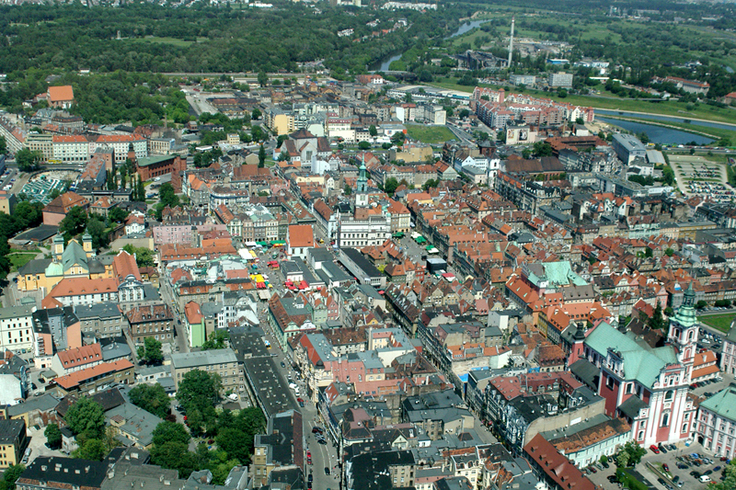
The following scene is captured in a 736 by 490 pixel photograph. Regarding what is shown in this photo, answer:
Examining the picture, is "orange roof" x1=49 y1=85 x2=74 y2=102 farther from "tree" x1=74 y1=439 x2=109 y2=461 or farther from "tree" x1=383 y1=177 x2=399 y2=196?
"tree" x1=74 y1=439 x2=109 y2=461

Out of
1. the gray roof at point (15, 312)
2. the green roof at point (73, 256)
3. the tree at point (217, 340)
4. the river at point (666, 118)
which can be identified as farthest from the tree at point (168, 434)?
the river at point (666, 118)

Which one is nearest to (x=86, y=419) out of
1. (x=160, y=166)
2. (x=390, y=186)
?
(x=390, y=186)

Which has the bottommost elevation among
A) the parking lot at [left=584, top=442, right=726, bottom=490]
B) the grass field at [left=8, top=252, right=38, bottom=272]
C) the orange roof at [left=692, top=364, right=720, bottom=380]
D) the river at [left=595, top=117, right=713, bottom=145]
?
the river at [left=595, top=117, right=713, bottom=145]

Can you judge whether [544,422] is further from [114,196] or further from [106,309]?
[114,196]

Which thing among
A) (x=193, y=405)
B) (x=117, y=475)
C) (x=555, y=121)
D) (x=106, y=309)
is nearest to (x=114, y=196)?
(x=106, y=309)

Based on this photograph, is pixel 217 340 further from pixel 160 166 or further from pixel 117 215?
pixel 160 166

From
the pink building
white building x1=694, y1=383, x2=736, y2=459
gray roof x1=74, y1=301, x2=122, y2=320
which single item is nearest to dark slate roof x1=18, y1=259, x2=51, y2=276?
gray roof x1=74, y1=301, x2=122, y2=320

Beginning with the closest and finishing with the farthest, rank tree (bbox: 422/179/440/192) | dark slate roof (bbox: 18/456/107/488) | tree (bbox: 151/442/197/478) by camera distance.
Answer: dark slate roof (bbox: 18/456/107/488) < tree (bbox: 151/442/197/478) < tree (bbox: 422/179/440/192)
